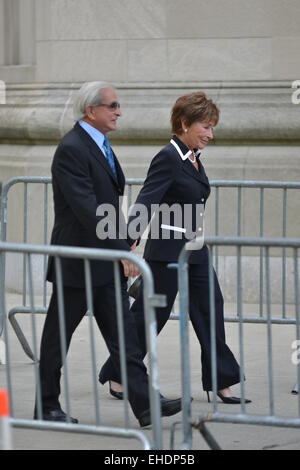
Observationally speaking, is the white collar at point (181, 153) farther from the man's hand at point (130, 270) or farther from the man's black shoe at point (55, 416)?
the man's black shoe at point (55, 416)

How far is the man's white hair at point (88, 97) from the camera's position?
641 centimetres

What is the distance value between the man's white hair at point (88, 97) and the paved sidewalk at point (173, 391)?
5.31 ft

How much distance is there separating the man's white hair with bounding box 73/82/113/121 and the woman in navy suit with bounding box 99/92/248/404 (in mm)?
599

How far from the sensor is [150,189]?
6.80 meters

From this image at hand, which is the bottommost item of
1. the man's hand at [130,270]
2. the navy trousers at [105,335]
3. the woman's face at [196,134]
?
the navy trousers at [105,335]

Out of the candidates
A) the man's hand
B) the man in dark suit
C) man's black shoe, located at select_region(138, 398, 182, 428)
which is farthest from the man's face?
man's black shoe, located at select_region(138, 398, 182, 428)

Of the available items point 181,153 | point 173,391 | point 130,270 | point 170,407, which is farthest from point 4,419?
point 173,391

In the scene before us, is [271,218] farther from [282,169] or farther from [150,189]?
A: [150,189]

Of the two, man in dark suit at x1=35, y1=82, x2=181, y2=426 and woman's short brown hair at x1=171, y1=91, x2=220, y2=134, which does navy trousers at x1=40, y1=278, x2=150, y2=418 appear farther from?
woman's short brown hair at x1=171, y1=91, x2=220, y2=134

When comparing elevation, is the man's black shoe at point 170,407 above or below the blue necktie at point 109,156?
below

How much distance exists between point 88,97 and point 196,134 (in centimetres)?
77

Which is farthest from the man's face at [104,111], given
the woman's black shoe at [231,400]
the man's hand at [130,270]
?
the woman's black shoe at [231,400]
